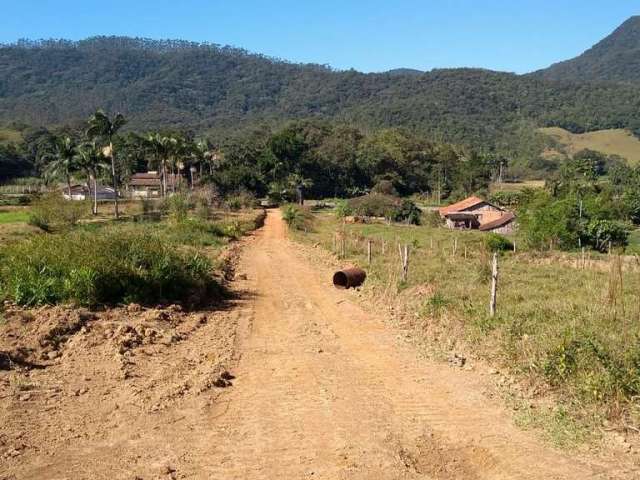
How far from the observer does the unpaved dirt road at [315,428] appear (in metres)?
5.94

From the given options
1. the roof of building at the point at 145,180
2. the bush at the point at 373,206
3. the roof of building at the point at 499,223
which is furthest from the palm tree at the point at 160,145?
the roof of building at the point at 499,223

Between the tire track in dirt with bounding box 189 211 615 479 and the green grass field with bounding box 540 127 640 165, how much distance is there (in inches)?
6024

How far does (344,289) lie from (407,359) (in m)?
6.37

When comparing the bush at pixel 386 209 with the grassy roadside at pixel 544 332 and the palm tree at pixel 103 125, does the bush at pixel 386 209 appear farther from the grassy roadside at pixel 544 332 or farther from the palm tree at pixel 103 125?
the grassy roadside at pixel 544 332

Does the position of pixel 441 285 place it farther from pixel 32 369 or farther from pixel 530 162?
pixel 530 162

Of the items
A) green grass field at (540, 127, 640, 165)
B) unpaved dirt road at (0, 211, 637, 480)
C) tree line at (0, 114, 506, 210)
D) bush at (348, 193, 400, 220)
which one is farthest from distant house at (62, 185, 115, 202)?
green grass field at (540, 127, 640, 165)

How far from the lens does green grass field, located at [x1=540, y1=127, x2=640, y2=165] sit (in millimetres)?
150625

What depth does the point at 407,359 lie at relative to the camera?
9.62m

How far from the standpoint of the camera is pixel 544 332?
9.41m

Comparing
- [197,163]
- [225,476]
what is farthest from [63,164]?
[225,476]

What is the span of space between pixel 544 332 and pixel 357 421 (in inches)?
157

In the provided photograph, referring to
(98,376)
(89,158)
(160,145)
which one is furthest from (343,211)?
(98,376)

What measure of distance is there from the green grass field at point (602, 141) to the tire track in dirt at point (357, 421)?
15301 cm

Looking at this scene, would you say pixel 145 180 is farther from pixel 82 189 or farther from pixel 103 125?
pixel 103 125
